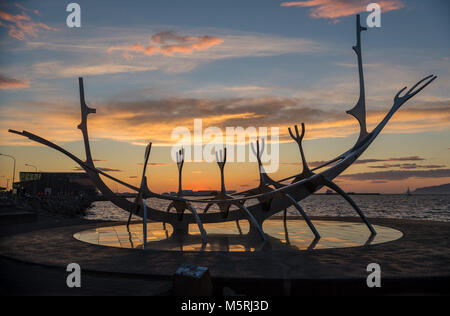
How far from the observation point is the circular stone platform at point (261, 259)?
9.37m

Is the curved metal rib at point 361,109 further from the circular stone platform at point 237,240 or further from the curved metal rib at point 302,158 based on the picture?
the circular stone platform at point 237,240

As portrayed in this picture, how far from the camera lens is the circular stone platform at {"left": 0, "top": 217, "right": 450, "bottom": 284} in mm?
9367

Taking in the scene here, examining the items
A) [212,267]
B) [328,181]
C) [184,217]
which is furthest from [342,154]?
[212,267]

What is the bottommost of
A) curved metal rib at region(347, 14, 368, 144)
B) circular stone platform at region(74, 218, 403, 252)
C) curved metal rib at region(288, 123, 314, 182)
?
circular stone platform at region(74, 218, 403, 252)

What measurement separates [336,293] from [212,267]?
3.15 m

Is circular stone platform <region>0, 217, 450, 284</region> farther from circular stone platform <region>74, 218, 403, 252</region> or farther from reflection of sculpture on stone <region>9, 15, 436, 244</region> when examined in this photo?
reflection of sculpture on stone <region>9, 15, 436, 244</region>

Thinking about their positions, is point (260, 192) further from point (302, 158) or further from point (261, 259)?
point (261, 259)

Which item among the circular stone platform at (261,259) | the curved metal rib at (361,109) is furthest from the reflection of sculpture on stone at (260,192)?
the circular stone platform at (261,259)

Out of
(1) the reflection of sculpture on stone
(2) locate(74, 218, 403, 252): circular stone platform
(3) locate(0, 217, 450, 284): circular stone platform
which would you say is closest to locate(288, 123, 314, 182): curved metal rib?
(1) the reflection of sculpture on stone

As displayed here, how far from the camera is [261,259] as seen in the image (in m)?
11.3

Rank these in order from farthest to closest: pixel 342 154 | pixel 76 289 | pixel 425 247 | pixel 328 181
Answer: pixel 342 154, pixel 328 181, pixel 425 247, pixel 76 289

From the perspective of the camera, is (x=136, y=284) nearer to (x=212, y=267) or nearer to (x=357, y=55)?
(x=212, y=267)

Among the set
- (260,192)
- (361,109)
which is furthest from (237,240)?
(361,109)
